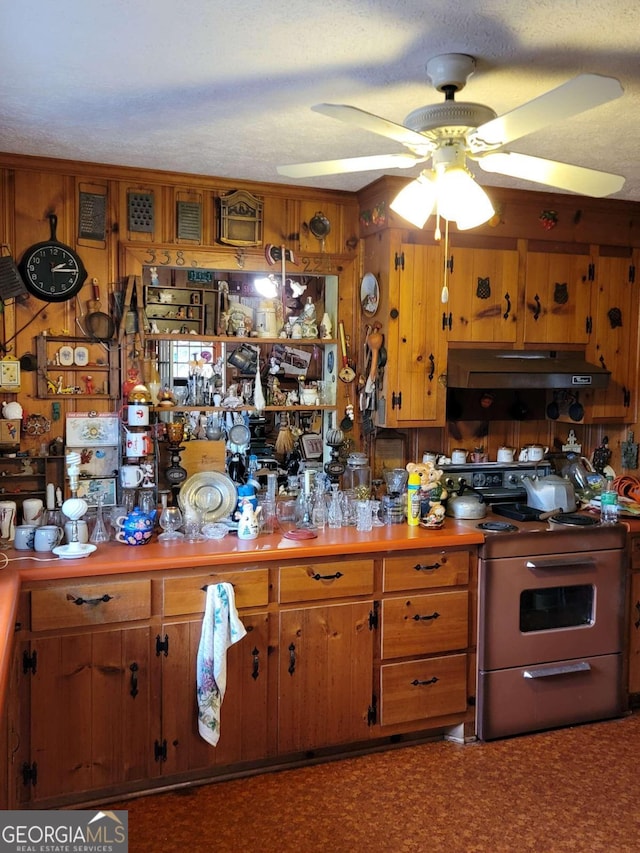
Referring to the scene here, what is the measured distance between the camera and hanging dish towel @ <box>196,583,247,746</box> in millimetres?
2801

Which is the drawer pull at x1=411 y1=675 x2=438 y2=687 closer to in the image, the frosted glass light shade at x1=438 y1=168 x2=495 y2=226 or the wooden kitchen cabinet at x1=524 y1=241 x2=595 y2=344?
the wooden kitchen cabinet at x1=524 y1=241 x2=595 y2=344

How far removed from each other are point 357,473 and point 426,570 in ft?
2.25


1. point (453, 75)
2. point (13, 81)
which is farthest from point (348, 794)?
point (13, 81)

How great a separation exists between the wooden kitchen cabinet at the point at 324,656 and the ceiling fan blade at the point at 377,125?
5.49 ft

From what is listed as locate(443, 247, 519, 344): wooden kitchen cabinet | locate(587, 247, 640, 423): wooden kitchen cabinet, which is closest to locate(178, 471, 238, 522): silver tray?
locate(443, 247, 519, 344): wooden kitchen cabinet

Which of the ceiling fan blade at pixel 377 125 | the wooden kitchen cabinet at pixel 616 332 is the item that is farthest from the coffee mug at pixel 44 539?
the wooden kitchen cabinet at pixel 616 332

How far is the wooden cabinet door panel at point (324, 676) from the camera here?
299 cm

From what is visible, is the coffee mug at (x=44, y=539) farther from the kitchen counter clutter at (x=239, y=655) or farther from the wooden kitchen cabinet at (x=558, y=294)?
the wooden kitchen cabinet at (x=558, y=294)

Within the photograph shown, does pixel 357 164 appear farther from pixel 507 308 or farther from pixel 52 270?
pixel 507 308

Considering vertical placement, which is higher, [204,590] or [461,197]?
[461,197]

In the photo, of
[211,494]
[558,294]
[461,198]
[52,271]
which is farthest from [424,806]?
[52,271]

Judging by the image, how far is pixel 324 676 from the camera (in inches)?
120

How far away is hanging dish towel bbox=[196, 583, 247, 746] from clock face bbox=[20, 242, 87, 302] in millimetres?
1472

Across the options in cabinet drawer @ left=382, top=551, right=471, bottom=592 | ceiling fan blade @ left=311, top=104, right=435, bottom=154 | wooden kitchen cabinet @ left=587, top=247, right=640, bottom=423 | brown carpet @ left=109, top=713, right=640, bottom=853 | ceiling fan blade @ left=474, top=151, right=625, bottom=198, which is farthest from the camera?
wooden kitchen cabinet @ left=587, top=247, right=640, bottom=423
